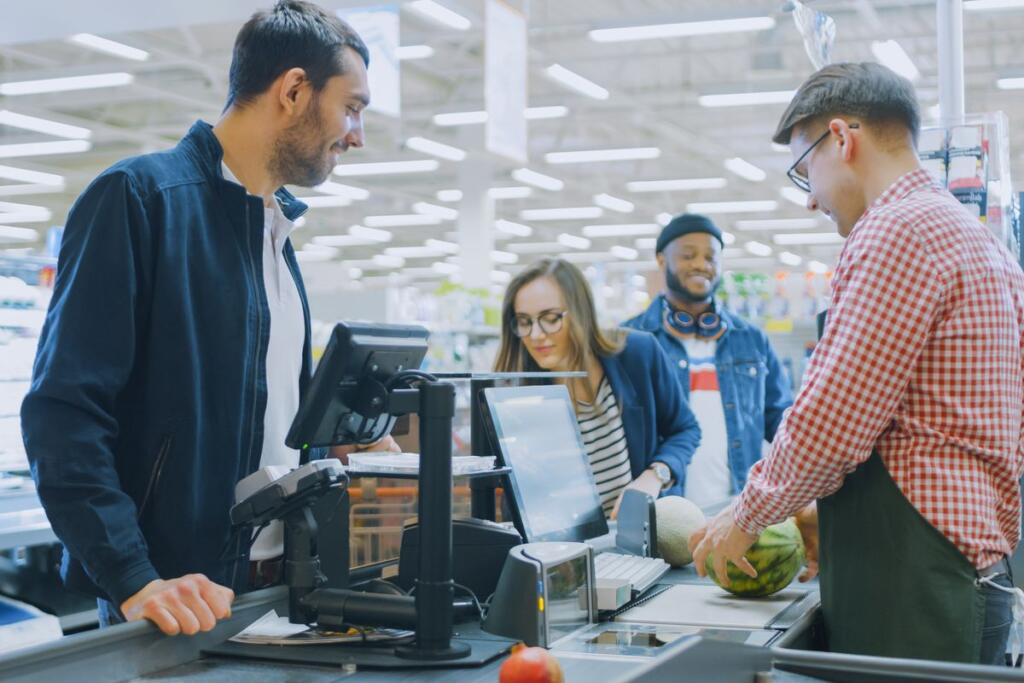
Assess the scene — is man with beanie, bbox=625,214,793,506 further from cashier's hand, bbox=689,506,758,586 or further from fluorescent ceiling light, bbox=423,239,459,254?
fluorescent ceiling light, bbox=423,239,459,254

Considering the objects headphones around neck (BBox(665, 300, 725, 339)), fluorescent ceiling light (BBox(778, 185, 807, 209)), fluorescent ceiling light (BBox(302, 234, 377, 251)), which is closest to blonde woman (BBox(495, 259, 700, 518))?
headphones around neck (BBox(665, 300, 725, 339))

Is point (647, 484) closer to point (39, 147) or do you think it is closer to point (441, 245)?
point (39, 147)

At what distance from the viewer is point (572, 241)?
2328cm

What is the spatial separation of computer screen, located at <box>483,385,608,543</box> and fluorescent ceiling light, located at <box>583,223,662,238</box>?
63.0 ft

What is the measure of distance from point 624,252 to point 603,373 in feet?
72.8

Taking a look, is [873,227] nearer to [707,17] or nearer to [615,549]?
[615,549]

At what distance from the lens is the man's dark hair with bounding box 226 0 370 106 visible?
1.99 meters

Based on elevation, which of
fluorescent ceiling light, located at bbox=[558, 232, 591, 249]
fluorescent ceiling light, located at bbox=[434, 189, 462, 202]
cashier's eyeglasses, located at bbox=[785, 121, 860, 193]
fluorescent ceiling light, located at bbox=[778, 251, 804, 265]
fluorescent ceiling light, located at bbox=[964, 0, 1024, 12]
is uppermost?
fluorescent ceiling light, located at bbox=[434, 189, 462, 202]

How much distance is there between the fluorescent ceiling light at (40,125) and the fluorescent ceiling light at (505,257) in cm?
1267

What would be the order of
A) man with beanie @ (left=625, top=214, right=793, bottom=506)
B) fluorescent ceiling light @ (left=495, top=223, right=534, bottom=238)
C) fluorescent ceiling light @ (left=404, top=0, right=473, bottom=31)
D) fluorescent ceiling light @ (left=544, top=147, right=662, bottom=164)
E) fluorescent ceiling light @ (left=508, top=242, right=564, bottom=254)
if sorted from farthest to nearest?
fluorescent ceiling light @ (left=508, top=242, right=564, bottom=254) < fluorescent ceiling light @ (left=495, top=223, right=534, bottom=238) < fluorescent ceiling light @ (left=544, top=147, right=662, bottom=164) < fluorescent ceiling light @ (left=404, top=0, right=473, bottom=31) < man with beanie @ (left=625, top=214, right=793, bottom=506)

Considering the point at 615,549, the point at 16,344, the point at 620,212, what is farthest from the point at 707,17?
the point at 620,212

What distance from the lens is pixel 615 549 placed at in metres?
2.45

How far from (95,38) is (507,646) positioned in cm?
902

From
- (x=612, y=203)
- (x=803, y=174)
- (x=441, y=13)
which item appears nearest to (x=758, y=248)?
(x=612, y=203)
